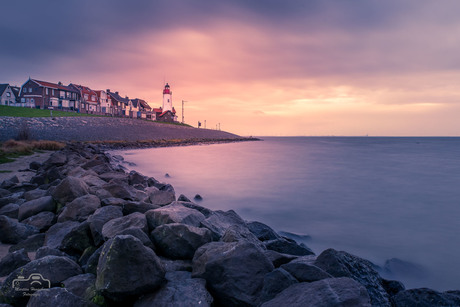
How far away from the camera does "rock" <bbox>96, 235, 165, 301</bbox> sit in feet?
7.79

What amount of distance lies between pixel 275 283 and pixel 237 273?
383mm

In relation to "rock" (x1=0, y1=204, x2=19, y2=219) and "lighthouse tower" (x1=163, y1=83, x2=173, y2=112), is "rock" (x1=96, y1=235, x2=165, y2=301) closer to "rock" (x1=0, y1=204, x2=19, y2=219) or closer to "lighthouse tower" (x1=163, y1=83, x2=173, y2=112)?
"rock" (x1=0, y1=204, x2=19, y2=219)

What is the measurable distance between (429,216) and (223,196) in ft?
22.1

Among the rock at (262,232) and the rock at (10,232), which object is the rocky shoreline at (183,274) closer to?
the rock at (262,232)

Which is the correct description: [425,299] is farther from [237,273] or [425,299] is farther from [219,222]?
[219,222]

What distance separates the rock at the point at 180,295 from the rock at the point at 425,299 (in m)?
1.68

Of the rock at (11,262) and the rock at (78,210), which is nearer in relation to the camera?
the rock at (11,262)

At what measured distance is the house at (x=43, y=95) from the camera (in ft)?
193

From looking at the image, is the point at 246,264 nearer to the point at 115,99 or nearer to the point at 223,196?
the point at 223,196

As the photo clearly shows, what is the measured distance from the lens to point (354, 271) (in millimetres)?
2779

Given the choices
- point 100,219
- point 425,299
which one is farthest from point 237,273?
point 100,219

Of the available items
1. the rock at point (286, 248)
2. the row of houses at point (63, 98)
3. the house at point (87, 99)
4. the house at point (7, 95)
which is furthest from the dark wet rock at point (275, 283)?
the house at point (7, 95)

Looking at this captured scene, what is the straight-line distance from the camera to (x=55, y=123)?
130ft

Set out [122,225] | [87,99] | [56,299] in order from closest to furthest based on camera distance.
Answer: [56,299], [122,225], [87,99]
